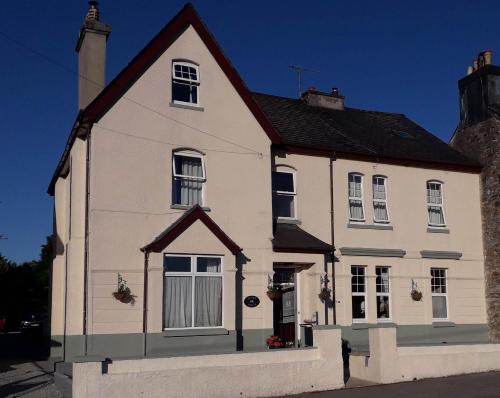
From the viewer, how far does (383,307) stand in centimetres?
2158

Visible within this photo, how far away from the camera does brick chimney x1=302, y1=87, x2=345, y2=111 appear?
2609 centimetres

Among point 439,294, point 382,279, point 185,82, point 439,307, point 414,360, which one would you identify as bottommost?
point 414,360

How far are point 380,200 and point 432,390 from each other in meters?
8.80

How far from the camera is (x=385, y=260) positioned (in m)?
21.6

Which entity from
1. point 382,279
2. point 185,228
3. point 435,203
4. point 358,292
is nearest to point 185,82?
point 185,228

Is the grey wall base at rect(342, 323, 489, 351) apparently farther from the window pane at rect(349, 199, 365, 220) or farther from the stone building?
the window pane at rect(349, 199, 365, 220)

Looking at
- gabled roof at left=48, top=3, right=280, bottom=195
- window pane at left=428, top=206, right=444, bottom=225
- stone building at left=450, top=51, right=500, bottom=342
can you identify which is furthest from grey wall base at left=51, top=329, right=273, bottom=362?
stone building at left=450, top=51, right=500, bottom=342

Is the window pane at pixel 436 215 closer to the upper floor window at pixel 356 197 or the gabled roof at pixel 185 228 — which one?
the upper floor window at pixel 356 197

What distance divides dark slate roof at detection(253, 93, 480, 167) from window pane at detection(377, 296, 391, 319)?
4881 millimetres

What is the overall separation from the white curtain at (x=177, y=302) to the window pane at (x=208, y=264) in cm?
55

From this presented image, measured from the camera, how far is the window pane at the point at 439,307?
73.7ft

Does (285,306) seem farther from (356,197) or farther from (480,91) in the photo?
(480,91)

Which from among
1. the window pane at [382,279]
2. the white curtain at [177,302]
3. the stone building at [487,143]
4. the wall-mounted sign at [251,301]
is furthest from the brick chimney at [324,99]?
the white curtain at [177,302]

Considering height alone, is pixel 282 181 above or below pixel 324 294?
above
